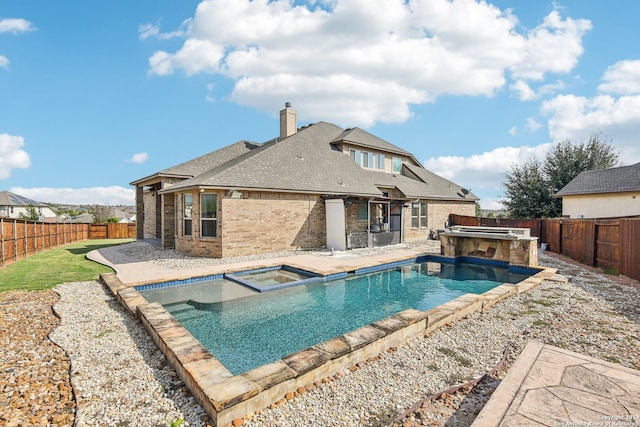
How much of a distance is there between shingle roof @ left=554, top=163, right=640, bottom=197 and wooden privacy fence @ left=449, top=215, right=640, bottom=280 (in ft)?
19.1

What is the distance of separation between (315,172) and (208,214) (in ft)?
20.4

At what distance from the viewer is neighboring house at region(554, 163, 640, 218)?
59.2ft

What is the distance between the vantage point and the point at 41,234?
16.1m

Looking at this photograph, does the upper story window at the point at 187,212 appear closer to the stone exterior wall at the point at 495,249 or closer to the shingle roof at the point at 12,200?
the stone exterior wall at the point at 495,249

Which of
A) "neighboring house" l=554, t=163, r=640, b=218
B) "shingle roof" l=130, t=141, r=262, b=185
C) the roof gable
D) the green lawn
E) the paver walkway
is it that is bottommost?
the green lawn

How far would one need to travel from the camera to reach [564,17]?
973 cm

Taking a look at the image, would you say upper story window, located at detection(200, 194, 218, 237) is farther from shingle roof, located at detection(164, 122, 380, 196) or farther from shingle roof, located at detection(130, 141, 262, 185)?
shingle roof, located at detection(130, 141, 262, 185)

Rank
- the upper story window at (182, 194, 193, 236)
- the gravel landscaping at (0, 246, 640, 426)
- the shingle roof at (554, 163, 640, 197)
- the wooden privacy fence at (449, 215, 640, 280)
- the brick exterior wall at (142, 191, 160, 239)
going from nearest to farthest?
the gravel landscaping at (0, 246, 640, 426)
the wooden privacy fence at (449, 215, 640, 280)
the upper story window at (182, 194, 193, 236)
the shingle roof at (554, 163, 640, 197)
the brick exterior wall at (142, 191, 160, 239)

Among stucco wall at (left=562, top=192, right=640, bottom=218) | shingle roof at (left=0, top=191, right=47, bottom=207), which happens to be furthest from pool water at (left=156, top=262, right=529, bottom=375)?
shingle roof at (left=0, top=191, right=47, bottom=207)

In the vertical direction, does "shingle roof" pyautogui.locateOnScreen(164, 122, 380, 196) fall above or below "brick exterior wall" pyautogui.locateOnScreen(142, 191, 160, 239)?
above

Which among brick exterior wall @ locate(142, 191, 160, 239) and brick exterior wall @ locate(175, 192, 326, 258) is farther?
brick exterior wall @ locate(142, 191, 160, 239)

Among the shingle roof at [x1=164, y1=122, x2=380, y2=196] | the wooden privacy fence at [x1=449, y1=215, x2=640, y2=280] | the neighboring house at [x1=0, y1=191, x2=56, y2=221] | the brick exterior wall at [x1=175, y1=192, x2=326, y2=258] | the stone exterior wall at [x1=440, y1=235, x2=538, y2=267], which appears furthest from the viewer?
the neighboring house at [x1=0, y1=191, x2=56, y2=221]

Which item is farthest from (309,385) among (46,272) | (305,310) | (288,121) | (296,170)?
(288,121)

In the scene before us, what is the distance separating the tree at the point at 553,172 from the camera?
27344 mm
